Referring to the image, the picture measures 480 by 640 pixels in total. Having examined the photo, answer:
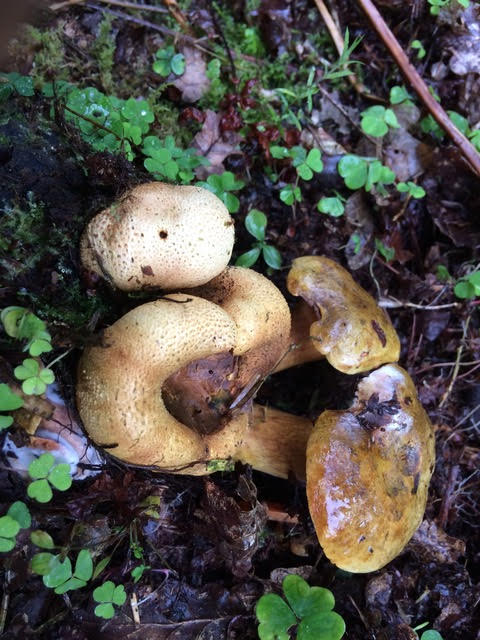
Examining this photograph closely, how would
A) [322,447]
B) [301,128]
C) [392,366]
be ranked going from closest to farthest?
1. [322,447]
2. [392,366]
3. [301,128]

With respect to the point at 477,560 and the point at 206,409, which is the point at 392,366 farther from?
the point at 477,560

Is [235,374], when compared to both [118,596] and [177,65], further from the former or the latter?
[177,65]

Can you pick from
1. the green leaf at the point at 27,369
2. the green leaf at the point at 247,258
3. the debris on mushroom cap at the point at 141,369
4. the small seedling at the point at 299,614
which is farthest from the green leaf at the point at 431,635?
the green leaf at the point at 27,369

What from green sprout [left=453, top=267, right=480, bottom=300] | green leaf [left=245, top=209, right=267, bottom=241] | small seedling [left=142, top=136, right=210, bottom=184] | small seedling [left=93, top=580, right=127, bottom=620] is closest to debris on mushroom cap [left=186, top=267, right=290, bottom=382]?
green leaf [left=245, top=209, right=267, bottom=241]

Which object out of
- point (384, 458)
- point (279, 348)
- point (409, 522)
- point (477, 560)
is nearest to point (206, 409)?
point (279, 348)

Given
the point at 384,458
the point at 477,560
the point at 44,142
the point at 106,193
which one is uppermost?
the point at 44,142

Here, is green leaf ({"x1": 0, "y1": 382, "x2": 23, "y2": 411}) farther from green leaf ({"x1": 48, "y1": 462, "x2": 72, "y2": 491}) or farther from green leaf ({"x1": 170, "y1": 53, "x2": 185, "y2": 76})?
green leaf ({"x1": 170, "y1": 53, "x2": 185, "y2": 76})
